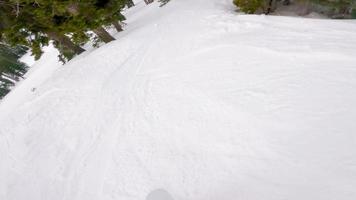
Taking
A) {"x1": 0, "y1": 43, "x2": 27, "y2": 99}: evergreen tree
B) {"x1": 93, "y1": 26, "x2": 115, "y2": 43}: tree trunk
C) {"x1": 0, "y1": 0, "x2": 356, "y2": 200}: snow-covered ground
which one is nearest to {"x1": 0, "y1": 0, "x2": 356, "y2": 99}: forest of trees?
{"x1": 93, "y1": 26, "x2": 115, "y2": 43}: tree trunk

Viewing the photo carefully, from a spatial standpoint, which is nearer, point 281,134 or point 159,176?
point 281,134

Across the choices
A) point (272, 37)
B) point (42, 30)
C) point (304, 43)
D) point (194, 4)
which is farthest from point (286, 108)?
point (42, 30)

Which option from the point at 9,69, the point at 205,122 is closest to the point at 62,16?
the point at 205,122

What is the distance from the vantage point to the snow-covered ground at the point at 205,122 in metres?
4.34

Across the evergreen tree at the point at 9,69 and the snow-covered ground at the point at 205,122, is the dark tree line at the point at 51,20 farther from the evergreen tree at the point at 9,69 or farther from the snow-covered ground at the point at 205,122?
the evergreen tree at the point at 9,69

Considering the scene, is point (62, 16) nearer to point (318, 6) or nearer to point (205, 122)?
point (205, 122)

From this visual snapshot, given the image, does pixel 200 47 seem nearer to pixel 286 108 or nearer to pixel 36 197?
pixel 286 108

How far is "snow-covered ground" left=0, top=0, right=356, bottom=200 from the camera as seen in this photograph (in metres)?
4.34

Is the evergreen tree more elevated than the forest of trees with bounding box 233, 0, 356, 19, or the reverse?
the forest of trees with bounding box 233, 0, 356, 19

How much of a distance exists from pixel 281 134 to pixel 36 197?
5.33 m

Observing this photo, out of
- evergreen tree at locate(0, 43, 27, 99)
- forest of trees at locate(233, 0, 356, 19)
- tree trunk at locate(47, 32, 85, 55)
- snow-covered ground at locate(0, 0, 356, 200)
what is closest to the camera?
snow-covered ground at locate(0, 0, 356, 200)

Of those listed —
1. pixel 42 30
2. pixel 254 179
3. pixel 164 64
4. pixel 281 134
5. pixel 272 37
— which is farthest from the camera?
pixel 42 30

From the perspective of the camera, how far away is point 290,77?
5.92 metres

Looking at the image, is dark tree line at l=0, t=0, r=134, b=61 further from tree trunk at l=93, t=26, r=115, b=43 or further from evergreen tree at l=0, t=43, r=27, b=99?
evergreen tree at l=0, t=43, r=27, b=99
